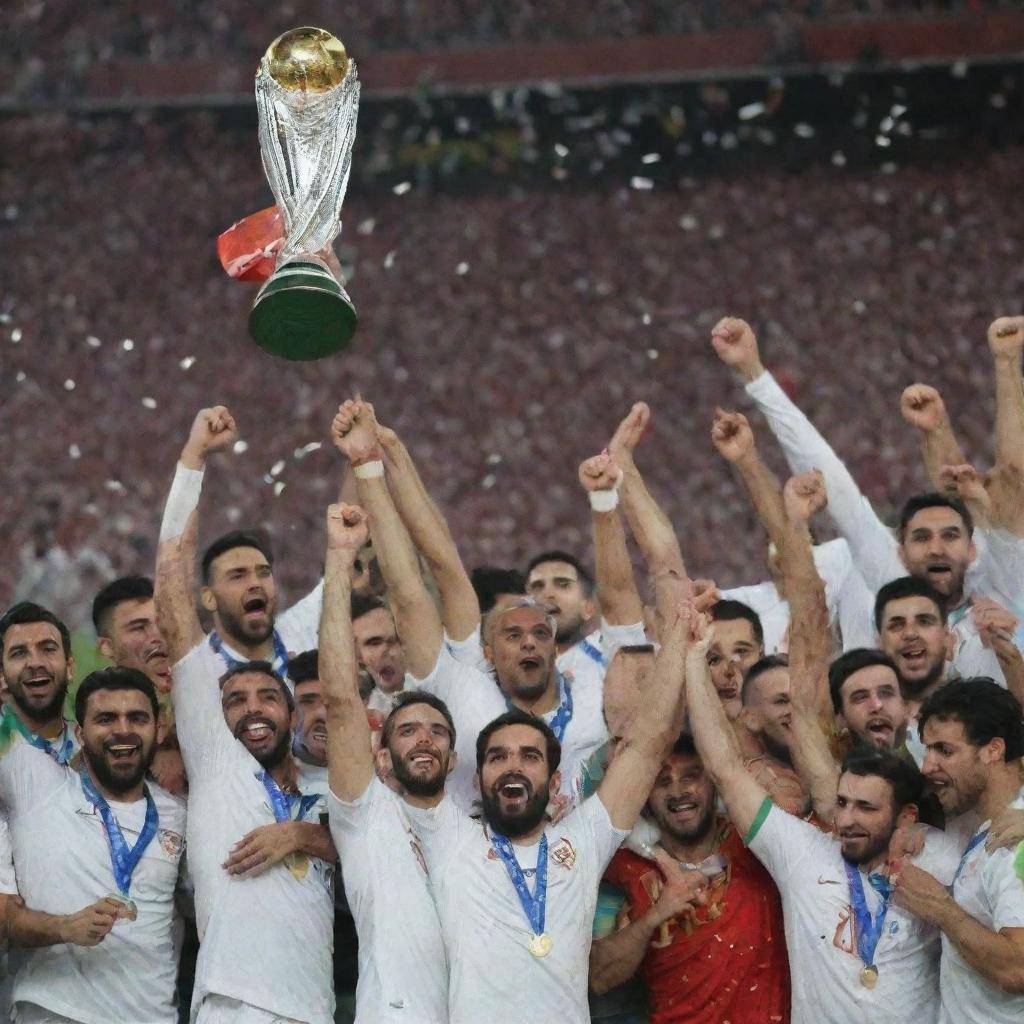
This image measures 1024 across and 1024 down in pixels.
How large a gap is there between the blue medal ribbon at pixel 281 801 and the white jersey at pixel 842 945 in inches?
41.1

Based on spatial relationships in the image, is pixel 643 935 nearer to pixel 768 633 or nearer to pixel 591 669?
pixel 591 669

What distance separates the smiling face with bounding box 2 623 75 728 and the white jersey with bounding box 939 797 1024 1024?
80.6 inches

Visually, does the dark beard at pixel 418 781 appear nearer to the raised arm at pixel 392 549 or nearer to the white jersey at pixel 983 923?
Answer: the raised arm at pixel 392 549

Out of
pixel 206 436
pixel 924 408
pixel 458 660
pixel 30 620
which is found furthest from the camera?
pixel 924 408

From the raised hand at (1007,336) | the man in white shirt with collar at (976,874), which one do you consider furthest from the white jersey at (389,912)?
the raised hand at (1007,336)

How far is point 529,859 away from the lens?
4234 mm

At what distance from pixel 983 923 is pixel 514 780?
992 mm

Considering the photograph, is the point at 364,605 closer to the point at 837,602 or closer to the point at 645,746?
the point at 645,746

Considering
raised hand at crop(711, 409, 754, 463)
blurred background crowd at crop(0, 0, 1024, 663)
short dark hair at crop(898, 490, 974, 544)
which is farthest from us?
blurred background crowd at crop(0, 0, 1024, 663)

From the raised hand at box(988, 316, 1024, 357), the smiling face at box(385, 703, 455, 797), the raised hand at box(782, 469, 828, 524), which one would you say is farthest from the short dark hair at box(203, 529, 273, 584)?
the raised hand at box(988, 316, 1024, 357)

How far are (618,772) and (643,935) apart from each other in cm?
35

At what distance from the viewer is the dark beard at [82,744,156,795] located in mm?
4387

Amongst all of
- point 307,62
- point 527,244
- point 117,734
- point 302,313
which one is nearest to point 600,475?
point 302,313

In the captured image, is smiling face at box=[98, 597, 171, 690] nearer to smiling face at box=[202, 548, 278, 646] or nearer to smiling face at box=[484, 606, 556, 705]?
smiling face at box=[202, 548, 278, 646]
